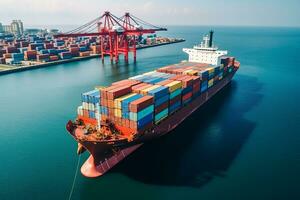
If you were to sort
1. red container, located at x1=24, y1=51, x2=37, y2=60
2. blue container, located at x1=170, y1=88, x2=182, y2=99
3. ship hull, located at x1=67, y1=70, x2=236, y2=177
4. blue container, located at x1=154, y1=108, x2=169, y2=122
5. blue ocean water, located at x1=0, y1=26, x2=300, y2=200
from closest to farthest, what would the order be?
blue ocean water, located at x1=0, y1=26, x2=300, y2=200 → ship hull, located at x1=67, y1=70, x2=236, y2=177 → blue container, located at x1=154, y1=108, x2=169, y2=122 → blue container, located at x1=170, y1=88, x2=182, y2=99 → red container, located at x1=24, y1=51, x2=37, y2=60

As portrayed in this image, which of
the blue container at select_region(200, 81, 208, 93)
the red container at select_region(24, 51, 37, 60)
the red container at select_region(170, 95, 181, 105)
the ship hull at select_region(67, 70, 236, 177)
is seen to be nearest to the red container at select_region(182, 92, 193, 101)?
the red container at select_region(170, 95, 181, 105)

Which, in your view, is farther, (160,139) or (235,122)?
(235,122)

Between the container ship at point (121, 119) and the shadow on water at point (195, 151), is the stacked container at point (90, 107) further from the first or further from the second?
the shadow on water at point (195, 151)

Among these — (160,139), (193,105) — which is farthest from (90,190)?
(193,105)

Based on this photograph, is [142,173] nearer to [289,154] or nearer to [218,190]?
[218,190]

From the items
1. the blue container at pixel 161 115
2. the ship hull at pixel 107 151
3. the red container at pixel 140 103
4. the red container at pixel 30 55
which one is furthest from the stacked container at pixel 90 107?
the red container at pixel 30 55

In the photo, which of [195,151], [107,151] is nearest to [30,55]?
[107,151]

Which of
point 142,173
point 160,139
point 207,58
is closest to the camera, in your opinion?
point 142,173

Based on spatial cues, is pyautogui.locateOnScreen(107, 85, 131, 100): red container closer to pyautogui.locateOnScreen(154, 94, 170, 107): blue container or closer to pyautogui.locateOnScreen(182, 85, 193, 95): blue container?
pyautogui.locateOnScreen(154, 94, 170, 107): blue container
